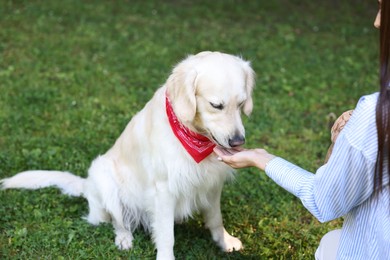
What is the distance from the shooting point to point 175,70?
3.45 meters

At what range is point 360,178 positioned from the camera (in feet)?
7.57

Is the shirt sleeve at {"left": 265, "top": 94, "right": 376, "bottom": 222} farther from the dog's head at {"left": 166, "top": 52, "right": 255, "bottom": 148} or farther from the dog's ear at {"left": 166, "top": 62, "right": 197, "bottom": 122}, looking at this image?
the dog's ear at {"left": 166, "top": 62, "right": 197, "bottom": 122}

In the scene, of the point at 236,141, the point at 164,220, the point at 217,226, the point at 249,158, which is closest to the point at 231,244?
the point at 217,226

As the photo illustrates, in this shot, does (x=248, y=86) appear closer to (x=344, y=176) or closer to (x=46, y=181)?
(x=344, y=176)

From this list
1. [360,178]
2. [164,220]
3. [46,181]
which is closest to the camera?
[360,178]

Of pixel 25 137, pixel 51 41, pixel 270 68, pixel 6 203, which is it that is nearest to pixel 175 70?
pixel 6 203

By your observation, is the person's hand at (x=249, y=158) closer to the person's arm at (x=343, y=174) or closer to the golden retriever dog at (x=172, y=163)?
the person's arm at (x=343, y=174)

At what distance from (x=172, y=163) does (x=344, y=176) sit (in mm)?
1475

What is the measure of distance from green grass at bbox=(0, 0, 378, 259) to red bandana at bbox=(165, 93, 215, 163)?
807 mm

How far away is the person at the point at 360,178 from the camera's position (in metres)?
2.17

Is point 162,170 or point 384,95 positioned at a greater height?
point 384,95

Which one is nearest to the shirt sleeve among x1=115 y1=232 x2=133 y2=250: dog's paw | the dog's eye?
the dog's eye

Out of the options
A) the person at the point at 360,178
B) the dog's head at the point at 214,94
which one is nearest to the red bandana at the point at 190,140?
the dog's head at the point at 214,94

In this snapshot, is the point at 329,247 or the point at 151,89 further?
the point at 151,89
